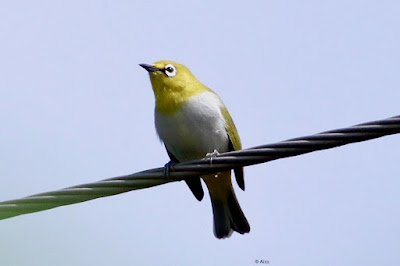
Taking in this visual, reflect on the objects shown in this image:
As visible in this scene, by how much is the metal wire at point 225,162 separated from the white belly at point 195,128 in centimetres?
230

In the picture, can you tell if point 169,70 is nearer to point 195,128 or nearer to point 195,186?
point 195,128

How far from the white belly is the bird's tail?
2.26 ft

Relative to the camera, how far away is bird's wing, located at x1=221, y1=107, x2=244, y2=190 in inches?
334

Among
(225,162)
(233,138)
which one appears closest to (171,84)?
(233,138)

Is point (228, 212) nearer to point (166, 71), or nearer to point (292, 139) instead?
point (166, 71)

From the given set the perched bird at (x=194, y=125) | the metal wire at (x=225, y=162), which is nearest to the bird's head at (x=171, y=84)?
the perched bird at (x=194, y=125)

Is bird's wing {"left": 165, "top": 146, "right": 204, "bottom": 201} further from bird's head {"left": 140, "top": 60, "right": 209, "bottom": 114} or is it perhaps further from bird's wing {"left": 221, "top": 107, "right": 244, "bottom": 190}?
bird's head {"left": 140, "top": 60, "right": 209, "bottom": 114}

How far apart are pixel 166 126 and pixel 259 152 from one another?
2.95 meters

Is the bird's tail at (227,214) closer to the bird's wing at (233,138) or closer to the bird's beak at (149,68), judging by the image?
the bird's wing at (233,138)

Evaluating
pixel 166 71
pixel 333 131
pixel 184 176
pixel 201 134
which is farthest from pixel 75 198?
pixel 166 71

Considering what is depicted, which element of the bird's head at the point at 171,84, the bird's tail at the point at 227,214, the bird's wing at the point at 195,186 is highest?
the bird's head at the point at 171,84

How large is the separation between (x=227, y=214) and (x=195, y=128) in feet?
4.23

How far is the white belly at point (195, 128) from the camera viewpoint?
8227 mm

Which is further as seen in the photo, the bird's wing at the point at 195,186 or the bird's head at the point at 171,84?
the bird's wing at the point at 195,186
